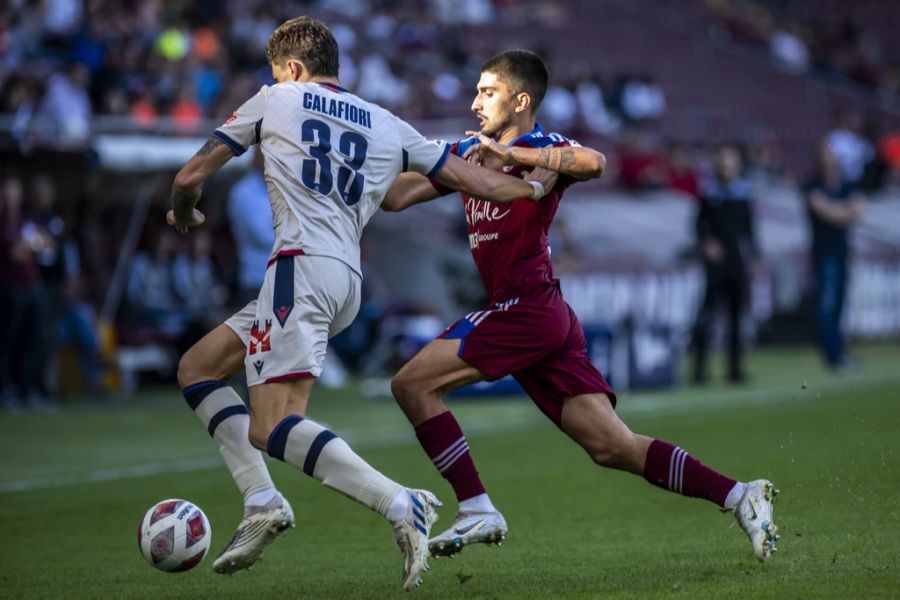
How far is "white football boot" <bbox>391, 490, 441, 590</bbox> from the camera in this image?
19.1ft

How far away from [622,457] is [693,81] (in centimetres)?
2852

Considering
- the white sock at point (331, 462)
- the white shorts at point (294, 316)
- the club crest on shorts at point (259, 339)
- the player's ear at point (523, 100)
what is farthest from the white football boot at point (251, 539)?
the player's ear at point (523, 100)

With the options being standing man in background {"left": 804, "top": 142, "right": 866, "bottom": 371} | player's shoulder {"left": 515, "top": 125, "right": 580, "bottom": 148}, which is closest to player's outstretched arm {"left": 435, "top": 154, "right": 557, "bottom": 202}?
player's shoulder {"left": 515, "top": 125, "right": 580, "bottom": 148}

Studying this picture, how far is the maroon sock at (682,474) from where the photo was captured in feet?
21.4

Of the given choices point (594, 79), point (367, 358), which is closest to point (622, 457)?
point (367, 358)

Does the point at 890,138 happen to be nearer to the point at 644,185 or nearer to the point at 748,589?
the point at 644,185

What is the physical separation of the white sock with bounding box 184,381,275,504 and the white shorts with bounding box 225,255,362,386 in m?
0.50

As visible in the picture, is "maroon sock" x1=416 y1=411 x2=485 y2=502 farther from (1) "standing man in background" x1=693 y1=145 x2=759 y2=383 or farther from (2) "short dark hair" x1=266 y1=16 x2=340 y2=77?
(1) "standing man in background" x1=693 y1=145 x2=759 y2=383

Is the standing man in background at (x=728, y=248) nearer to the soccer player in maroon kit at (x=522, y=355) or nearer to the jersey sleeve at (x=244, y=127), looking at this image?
the soccer player in maroon kit at (x=522, y=355)

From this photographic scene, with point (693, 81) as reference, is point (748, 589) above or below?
below

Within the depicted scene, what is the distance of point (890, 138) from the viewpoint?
104 feet

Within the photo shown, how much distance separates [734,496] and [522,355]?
106cm

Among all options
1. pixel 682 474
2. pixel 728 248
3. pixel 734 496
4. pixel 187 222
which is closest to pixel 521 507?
pixel 682 474

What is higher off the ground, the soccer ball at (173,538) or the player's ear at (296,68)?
the player's ear at (296,68)
